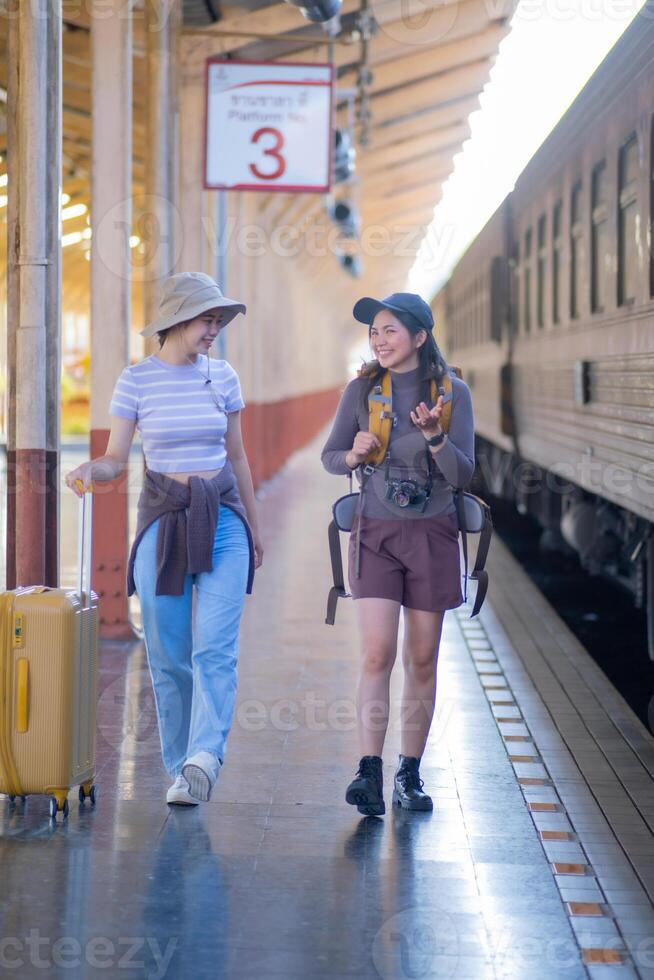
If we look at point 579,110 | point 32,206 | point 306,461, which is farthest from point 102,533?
point 306,461

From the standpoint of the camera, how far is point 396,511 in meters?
5.45

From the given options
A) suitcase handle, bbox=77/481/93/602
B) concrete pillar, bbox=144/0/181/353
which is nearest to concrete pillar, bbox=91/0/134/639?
concrete pillar, bbox=144/0/181/353

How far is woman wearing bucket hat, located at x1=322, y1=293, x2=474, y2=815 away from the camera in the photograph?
543 centimetres

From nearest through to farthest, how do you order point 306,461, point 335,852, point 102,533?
point 335,852, point 102,533, point 306,461

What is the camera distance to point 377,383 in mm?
5516

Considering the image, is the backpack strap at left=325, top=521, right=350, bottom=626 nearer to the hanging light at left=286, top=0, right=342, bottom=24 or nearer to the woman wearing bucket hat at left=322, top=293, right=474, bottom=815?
the woman wearing bucket hat at left=322, top=293, right=474, bottom=815

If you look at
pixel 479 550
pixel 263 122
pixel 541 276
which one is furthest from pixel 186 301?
pixel 541 276

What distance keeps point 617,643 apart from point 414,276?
43369 millimetres

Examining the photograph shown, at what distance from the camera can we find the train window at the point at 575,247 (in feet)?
33.5

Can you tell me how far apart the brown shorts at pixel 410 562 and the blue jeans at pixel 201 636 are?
0.43 m

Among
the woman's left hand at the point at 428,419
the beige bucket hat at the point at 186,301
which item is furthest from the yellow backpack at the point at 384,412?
the beige bucket hat at the point at 186,301

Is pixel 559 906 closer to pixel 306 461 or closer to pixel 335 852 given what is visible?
pixel 335 852

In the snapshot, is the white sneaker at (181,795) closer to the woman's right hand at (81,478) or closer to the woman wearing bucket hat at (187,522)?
the woman wearing bucket hat at (187,522)

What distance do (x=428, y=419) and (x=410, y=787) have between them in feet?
4.34
